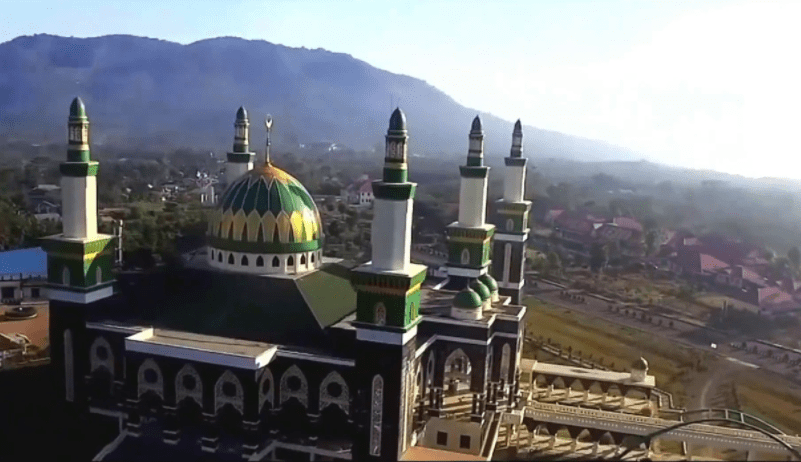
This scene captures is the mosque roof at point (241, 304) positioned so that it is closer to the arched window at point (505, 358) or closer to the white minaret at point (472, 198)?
the arched window at point (505, 358)

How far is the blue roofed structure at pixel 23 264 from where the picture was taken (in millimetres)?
32812

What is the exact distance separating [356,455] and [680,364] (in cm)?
1838

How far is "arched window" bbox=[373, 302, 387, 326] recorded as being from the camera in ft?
49.4

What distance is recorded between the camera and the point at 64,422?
17281 mm

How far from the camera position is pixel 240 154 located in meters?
22.6

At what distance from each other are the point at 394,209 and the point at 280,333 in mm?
4323

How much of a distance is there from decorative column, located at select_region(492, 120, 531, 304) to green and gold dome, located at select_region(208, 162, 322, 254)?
7.48 meters

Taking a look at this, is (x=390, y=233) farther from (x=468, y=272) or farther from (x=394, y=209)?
(x=468, y=272)

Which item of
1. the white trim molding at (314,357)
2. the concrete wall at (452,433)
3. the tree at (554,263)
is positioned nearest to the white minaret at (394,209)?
the white trim molding at (314,357)

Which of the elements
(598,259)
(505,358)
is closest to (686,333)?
(598,259)

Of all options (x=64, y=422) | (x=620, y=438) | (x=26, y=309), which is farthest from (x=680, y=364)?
(x=26, y=309)

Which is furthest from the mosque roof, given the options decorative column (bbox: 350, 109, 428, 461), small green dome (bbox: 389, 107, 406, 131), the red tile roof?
the red tile roof

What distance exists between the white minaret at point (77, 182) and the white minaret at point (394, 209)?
778cm

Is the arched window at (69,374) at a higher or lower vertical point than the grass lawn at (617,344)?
higher
